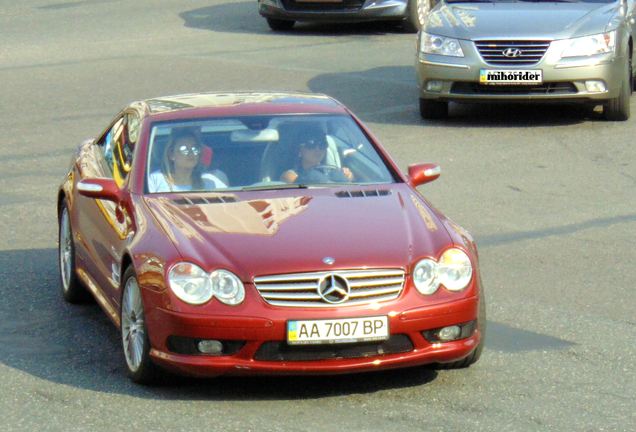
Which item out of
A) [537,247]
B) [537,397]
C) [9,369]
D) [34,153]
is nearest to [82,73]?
[34,153]

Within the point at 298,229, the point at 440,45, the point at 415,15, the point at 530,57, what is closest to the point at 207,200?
the point at 298,229

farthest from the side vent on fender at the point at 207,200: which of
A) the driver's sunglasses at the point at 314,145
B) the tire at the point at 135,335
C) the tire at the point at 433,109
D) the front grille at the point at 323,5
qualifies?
the front grille at the point at 323,5

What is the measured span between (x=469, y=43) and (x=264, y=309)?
812 centimetres

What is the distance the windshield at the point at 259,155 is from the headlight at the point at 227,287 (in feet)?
3.93

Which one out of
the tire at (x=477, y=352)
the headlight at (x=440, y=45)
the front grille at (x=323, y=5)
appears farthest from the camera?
the front grille at (x=323, y=5)

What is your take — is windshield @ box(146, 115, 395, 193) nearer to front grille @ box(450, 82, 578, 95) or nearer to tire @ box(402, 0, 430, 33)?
front grille @ box(450, 82, 578, 95)

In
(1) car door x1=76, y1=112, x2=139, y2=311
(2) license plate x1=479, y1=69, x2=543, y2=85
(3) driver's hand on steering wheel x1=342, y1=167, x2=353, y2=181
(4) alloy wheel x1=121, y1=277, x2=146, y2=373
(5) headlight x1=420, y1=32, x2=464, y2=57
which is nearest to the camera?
(4) alloy wheel x1=121, y1=277, x2=146, y2=373

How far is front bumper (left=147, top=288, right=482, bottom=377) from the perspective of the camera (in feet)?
16.9

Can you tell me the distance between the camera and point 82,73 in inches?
659

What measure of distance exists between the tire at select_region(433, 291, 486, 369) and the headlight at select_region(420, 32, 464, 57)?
24.3ft

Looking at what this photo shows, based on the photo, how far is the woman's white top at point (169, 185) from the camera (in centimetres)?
632

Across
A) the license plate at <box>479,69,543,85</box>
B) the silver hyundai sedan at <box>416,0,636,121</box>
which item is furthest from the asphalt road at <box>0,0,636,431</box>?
the license plate at <box>479,69,543,85</box>

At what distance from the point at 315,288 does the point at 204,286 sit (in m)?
0.49

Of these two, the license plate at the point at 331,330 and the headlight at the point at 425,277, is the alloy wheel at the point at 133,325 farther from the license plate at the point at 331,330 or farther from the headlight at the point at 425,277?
the headlight at the point at 425,277
